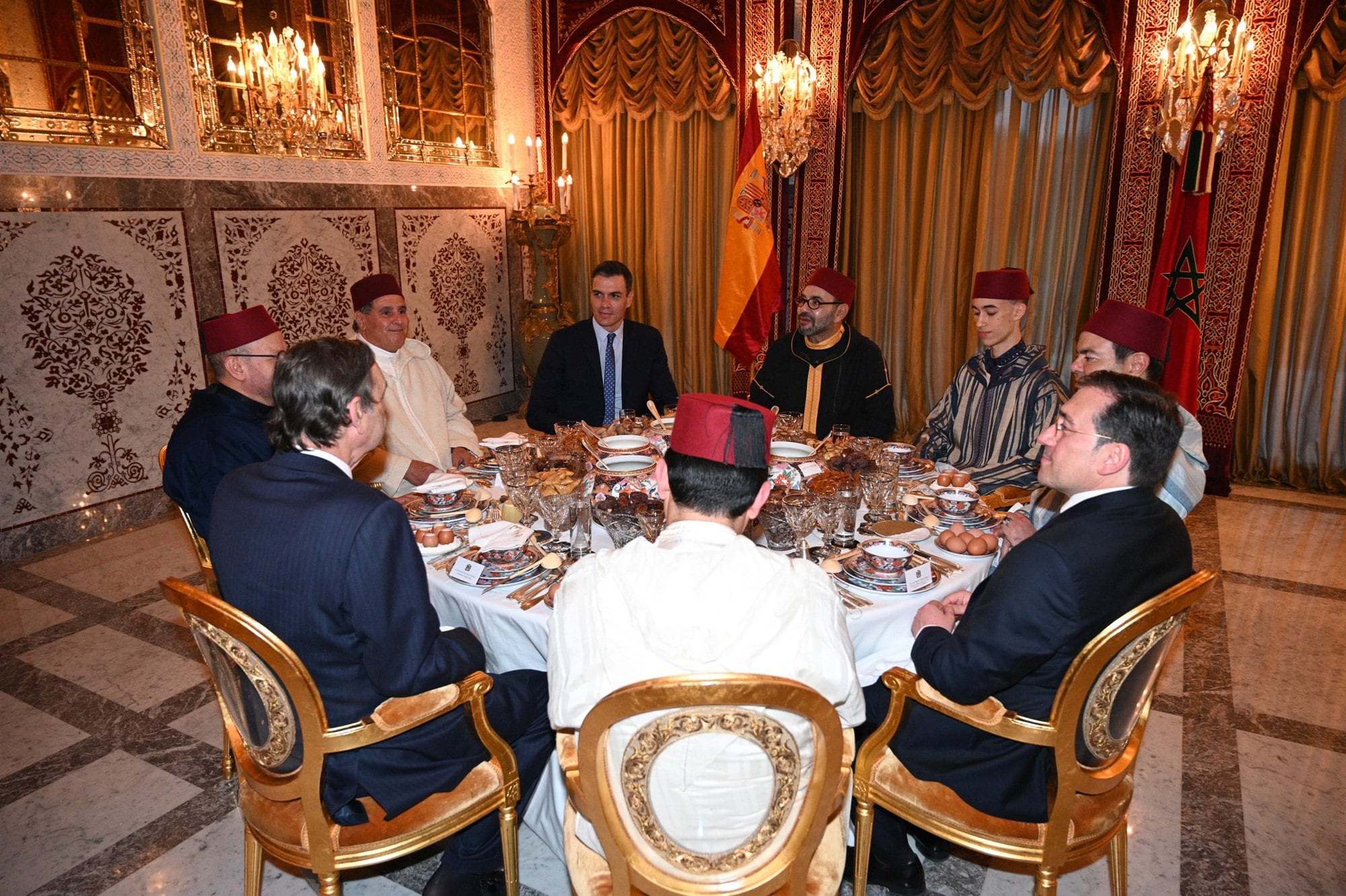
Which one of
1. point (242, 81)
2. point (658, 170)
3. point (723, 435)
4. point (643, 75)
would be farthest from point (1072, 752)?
point (643, 75)

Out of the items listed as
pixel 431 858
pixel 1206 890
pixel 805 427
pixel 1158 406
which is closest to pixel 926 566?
pixel 1158 406

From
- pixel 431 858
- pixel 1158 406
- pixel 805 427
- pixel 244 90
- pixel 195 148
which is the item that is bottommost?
pixel 431 858

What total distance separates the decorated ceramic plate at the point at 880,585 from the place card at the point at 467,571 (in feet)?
3.36

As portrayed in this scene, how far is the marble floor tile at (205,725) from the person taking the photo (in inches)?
123

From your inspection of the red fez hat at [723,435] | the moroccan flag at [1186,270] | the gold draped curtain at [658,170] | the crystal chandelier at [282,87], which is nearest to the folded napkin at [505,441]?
the red fez hat at [723,435]

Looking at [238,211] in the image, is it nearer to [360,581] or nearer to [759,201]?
[759,201]

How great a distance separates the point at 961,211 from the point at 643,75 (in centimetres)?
305

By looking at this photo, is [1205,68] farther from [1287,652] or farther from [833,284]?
[1287,652]

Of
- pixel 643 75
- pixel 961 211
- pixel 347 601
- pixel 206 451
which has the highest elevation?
pixel 643 75

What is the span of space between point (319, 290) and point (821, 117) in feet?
13.5

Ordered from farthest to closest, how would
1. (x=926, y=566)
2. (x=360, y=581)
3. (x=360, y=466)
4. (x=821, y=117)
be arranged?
(x=821, y=117)
(x=360, y=466)
(x=926, y=566)
(x=360, y=581)

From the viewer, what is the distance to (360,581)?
1.79 meters

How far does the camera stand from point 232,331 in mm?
2904

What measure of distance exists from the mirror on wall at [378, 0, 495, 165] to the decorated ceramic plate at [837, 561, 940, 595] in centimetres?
585
